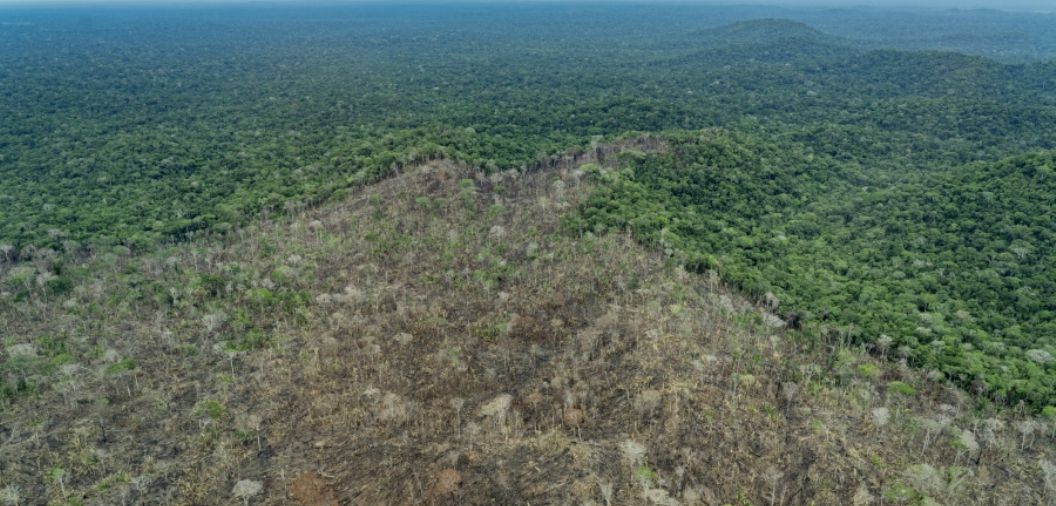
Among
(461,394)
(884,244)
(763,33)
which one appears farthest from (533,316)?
(763,33)

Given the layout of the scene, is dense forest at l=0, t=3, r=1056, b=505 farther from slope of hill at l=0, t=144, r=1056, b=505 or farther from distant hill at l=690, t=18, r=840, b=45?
distant hill at l=690, t=18, r=840, b=45

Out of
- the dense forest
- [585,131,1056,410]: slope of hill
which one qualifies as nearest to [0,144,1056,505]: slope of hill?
the dense forest

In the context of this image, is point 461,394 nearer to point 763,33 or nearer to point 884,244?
point 884,244

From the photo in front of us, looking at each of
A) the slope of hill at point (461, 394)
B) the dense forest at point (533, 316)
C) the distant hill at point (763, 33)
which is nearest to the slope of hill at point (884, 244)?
the dense forest at point (533, 316)

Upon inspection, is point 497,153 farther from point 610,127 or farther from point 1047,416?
point 1047,416

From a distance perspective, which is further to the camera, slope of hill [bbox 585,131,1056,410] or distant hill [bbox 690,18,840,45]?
distant hill [bbox 690,18,840,45]

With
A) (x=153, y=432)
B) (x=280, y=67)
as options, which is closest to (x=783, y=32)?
(x=280, y=67)
